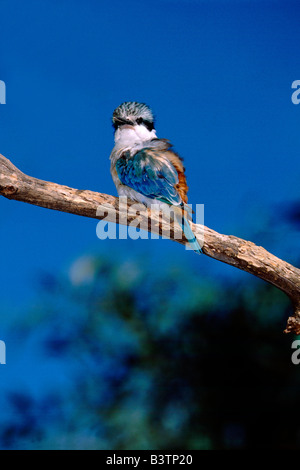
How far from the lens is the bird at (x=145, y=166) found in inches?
98.7

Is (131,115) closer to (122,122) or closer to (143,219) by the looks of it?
(122,122)

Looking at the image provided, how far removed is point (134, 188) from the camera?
8.36ft

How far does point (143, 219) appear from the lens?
8.54 feet

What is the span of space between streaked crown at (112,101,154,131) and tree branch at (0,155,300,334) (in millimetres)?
390

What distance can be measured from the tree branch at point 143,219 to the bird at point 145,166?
8cm

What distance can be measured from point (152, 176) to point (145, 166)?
58 millimetres

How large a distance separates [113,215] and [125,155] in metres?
0.29

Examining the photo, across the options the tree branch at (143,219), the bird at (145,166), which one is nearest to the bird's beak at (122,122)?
the bird at (145,166)

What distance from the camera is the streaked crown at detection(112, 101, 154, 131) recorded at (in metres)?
2.69

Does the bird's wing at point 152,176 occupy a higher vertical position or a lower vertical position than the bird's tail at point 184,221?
higher

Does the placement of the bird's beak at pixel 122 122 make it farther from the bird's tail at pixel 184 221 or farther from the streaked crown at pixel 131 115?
the bird's tail at pixel 184 221

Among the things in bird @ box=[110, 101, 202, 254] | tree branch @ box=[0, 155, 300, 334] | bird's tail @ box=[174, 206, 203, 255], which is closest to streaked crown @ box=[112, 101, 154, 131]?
bird @ box=[110, 101, 202, 254]

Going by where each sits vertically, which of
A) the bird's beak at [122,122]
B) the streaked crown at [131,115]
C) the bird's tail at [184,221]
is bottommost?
the bird's tail at [184,221]

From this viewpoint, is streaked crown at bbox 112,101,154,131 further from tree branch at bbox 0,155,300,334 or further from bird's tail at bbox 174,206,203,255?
bird's tail at bbox 174,206,203,255
